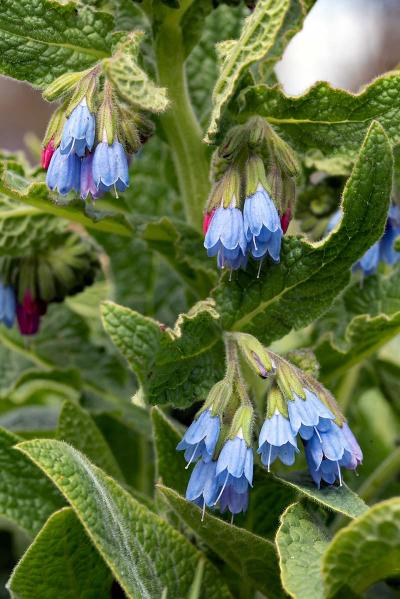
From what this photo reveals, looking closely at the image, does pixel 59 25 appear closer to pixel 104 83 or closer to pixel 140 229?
pixel 104 83

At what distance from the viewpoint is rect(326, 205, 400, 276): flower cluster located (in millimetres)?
1038

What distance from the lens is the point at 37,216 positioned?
109 centimetres

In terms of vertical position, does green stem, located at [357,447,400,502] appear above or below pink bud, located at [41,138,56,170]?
below

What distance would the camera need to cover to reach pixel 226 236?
2.81 feet

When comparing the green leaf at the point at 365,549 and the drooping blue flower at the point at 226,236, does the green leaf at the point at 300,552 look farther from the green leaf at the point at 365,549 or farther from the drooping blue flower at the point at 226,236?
the drooping blue flower at the point at 226,236

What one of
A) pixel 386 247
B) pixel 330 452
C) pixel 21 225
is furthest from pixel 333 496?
pixel 21 225

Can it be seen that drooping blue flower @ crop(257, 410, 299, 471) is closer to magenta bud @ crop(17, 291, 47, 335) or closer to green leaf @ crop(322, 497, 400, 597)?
→ green leaf @ crop(322, 497, 400, 597)

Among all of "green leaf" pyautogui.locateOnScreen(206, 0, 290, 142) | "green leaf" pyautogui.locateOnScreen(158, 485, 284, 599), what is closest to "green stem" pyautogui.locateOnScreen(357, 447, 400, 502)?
"green leaf" pyautogui.locateOnScreen(158, 485, 284, 599)

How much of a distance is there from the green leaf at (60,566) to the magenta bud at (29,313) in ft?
1.00

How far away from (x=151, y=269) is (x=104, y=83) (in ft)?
1.59

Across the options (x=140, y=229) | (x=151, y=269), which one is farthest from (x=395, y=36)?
(x=140, y=229)

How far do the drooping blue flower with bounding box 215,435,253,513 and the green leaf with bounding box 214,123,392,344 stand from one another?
140 millimetres

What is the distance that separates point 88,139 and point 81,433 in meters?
0.35

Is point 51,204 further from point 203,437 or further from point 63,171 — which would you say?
point 203,437
